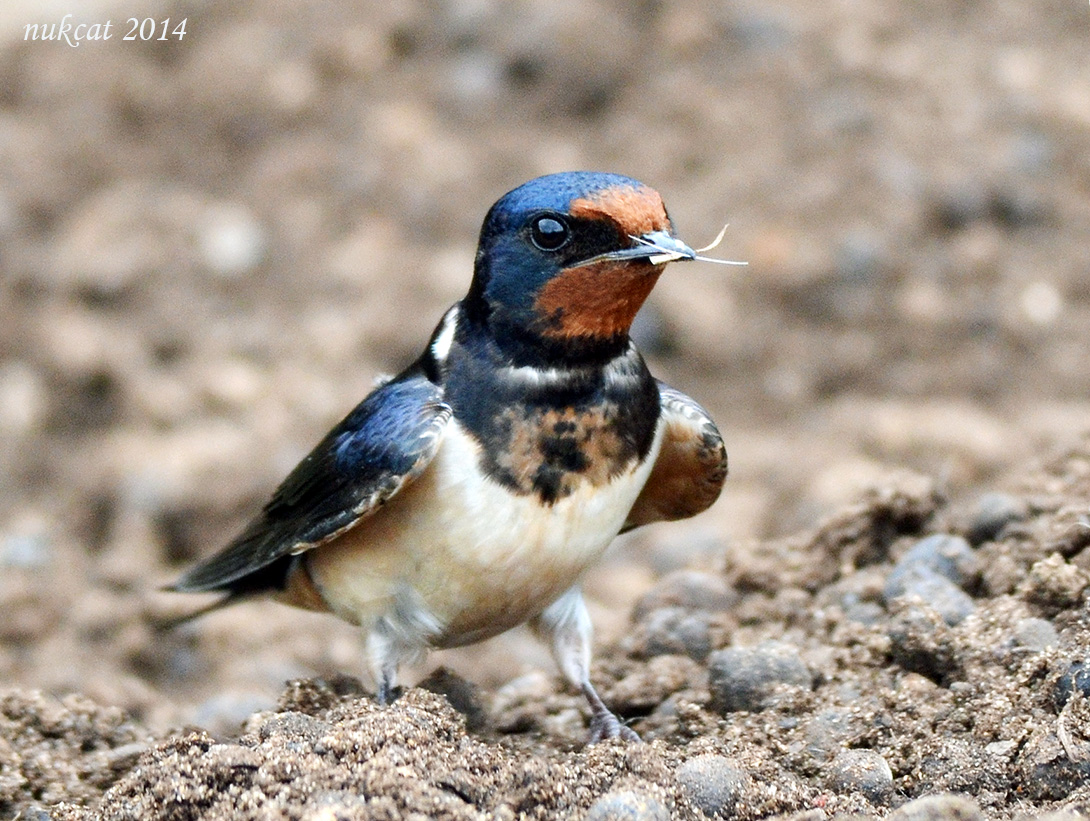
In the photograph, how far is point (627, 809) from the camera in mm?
2574

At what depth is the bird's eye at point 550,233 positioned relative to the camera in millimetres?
3385

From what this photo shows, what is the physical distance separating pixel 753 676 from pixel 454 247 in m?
4.10

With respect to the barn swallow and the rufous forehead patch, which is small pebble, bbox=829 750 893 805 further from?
the rufous forehead patch

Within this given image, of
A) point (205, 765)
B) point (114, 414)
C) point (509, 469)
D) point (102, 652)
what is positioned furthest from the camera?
point (114, 414)

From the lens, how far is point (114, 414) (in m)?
6.61

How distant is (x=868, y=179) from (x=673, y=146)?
3.23ft

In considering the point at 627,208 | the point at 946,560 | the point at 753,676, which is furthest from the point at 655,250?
the point at 946,560

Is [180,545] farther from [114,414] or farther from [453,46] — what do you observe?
[453,46]

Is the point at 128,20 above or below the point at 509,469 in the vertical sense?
above

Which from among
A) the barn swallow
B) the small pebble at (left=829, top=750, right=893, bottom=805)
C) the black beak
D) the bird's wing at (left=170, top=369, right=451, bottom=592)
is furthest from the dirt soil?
the black beak

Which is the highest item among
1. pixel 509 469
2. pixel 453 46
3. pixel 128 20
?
pixel 128 20

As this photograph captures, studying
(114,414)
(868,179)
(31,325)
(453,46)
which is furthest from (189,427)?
(868,179)

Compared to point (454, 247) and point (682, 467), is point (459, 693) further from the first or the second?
point (454, 247)

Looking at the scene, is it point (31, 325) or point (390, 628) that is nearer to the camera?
point (390, 628)
